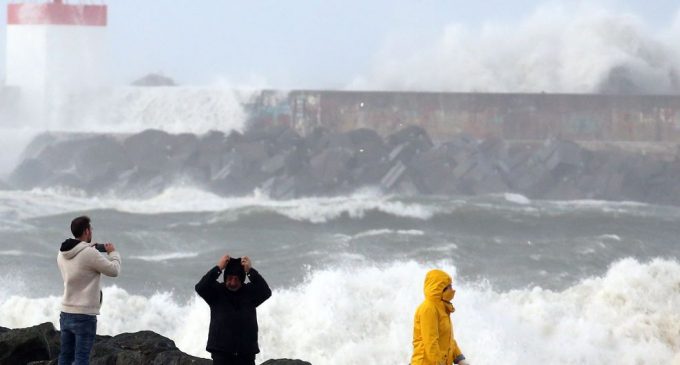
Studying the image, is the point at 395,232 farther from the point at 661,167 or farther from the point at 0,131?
the point at 0,131

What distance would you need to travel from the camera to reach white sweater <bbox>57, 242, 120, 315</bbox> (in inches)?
181

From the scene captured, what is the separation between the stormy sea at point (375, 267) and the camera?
31.8 feet

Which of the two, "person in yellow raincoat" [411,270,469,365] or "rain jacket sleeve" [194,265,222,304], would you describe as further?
"rain jacket sleeve" [194,265,222,304]

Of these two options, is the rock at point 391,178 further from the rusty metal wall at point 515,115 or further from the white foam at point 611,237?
the white foam at point 611,237

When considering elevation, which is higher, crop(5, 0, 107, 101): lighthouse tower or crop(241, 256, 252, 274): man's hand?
crop(5, 0, 107, 101): lighthouse tower

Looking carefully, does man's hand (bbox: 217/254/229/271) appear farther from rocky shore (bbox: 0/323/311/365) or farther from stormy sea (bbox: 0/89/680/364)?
stormy sea (bbox: 0/89/680/364)

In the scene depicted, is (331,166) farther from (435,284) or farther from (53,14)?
(435,284)

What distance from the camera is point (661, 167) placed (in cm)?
2427

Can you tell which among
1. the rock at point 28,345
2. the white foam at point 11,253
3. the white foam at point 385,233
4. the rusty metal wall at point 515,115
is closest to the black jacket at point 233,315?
the rock at point 28,345

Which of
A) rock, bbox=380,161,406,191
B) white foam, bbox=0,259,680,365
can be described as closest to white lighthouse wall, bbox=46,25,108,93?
rock, bbox=380,161,406,191

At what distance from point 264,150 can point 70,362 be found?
20386 millimetres

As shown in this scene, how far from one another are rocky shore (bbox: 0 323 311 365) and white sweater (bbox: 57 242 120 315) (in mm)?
732

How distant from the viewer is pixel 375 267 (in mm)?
13383

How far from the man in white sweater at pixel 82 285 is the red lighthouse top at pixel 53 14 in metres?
24.6
